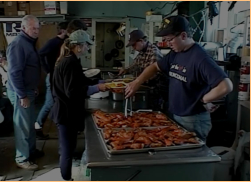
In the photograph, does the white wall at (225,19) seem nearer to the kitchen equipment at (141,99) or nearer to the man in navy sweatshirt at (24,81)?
the kitchen equipment at (141,99)

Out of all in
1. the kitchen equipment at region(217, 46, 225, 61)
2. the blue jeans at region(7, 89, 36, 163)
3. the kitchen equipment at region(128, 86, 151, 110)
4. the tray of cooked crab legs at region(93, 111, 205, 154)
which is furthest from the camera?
the kitchen equipment at region(217, 46, 225, 61)

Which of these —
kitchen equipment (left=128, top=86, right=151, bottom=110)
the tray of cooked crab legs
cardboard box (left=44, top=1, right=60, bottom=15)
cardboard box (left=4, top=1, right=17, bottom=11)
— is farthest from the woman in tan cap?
cardboard box (left=4, top=1, right=17, bottom=11)

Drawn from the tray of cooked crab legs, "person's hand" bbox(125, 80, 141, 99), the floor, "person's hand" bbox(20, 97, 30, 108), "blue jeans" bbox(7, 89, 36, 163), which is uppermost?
"person's hand" bbox(125, 80, 141, 99)

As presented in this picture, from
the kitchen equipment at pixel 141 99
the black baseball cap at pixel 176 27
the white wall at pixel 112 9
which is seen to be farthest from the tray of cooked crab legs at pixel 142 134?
the white wall at pixel 112 9

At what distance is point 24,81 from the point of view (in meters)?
2.71

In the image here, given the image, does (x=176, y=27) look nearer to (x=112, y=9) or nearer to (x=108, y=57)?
(x=112, y=9)

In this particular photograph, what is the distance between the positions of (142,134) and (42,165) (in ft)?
5.64

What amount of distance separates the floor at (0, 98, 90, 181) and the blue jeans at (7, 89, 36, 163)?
6.1 inches

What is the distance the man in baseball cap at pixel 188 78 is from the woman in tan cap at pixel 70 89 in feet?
1.85

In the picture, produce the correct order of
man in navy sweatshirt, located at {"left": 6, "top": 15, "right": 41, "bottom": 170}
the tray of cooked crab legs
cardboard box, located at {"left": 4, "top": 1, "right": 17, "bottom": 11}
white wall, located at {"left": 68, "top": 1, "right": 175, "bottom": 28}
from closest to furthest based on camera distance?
the tray of cooked crab legs → man in navy sweatshirt, located at {"left": 6, "top": 15, "right": 41, "bottom": 170} → cardboard box, located at {"left": 4, "top": 1, "right": 17, "bottom": 11} → white wall, located at {"left": 68, "top": 1, "right": 175, "bottom": 28}

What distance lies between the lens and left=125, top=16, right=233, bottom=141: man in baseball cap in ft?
5.48

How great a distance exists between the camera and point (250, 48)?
2.49m

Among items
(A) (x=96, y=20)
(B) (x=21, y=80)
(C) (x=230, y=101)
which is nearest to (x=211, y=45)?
(C) (x=230, y=101)

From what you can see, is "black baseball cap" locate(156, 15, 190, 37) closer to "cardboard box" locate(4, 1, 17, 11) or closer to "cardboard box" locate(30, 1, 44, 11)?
"cardboard box" locate(30, 1, 44, 11)
